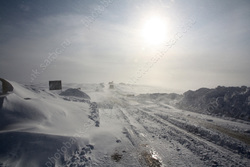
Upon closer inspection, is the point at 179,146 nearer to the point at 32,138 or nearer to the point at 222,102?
the point at 32,138

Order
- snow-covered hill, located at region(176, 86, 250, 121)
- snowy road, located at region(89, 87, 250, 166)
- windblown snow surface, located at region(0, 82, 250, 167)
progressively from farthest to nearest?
snow-covered hill, located at region(176, 86, 250, 121) → snowy road, located at region(89, 87, 250, 166) → windblown snow surface, located at region(0, 82, 250, 167)

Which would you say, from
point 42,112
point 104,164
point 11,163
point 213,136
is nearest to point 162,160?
point 104,164

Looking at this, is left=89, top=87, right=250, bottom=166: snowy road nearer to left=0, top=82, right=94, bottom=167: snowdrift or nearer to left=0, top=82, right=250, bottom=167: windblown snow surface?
left=0, top=82, right=250, bottom=167: windblown snow surface

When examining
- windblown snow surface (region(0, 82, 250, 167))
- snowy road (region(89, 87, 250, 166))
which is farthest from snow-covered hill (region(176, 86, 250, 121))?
windblown snow surface (region(0, 82, 250, 167))

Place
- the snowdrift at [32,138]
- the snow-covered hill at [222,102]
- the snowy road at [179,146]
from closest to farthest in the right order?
the snowdrift at [32,138]
the snowy road at [179,146]
the snow-covered hill at [222,102]

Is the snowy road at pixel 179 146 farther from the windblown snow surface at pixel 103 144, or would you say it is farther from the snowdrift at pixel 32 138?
the snowdrift at pixel 32 138

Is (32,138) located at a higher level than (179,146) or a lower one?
higher

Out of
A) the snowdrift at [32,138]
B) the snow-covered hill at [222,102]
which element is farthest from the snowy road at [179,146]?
the snow-covered hill at [222,102]

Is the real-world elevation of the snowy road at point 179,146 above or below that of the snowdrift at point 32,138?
below

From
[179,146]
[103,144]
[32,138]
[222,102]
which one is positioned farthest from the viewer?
[222,102]

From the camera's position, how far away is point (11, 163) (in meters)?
4.78

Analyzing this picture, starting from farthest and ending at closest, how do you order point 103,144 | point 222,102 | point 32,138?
point 222,102 < point 103,144 < point 32,138

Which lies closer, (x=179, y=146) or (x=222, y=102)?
(x=179, y=146)

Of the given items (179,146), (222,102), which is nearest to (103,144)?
(179,146)
